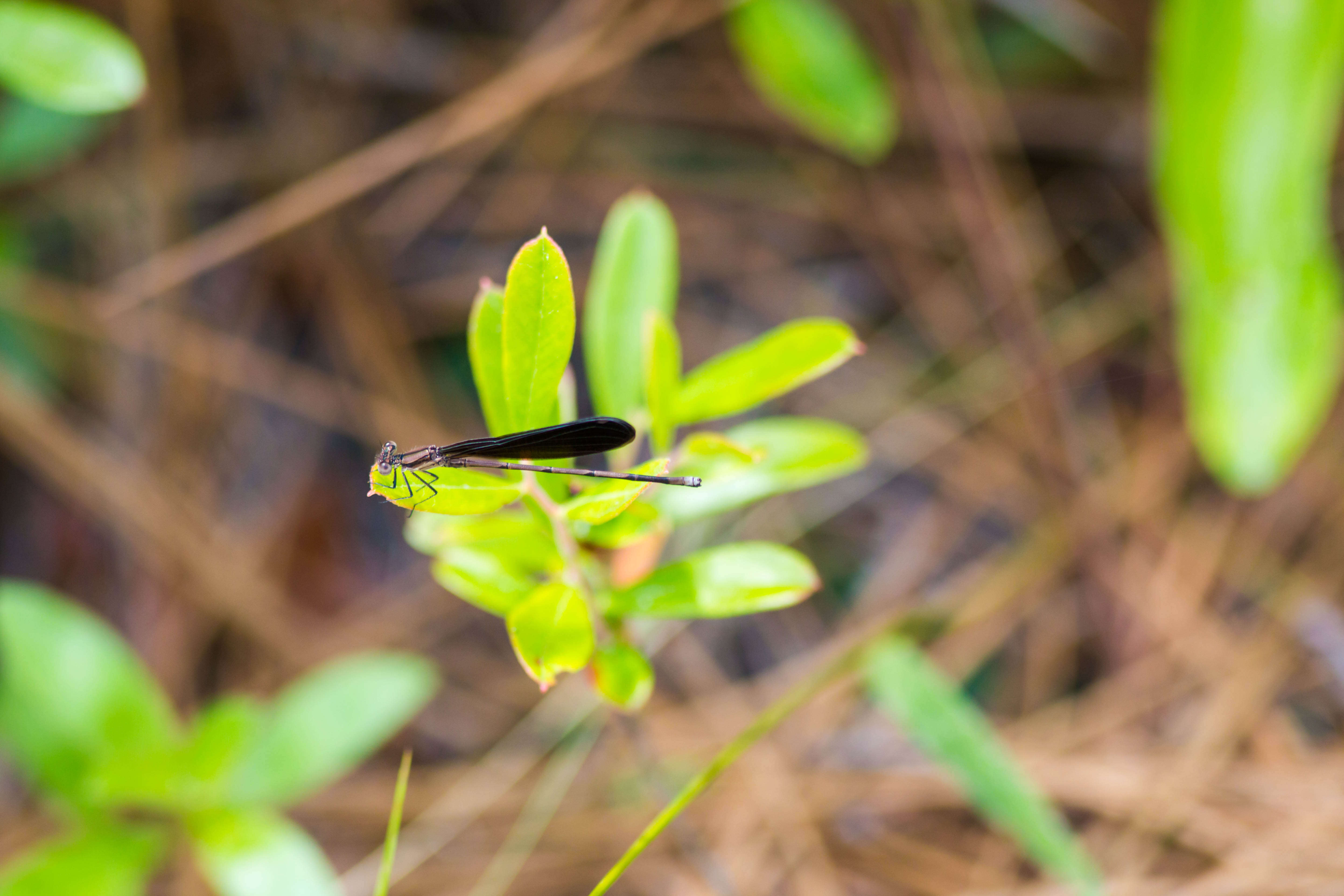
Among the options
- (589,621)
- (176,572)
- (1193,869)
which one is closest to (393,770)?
(176,572)

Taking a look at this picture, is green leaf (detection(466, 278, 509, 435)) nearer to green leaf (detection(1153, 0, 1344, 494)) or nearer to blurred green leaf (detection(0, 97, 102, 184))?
green leaf (detection(1153, 0, 1344, 494))

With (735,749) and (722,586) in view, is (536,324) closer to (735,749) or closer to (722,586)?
(722,586)

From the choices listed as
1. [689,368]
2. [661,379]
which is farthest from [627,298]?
[689,368]

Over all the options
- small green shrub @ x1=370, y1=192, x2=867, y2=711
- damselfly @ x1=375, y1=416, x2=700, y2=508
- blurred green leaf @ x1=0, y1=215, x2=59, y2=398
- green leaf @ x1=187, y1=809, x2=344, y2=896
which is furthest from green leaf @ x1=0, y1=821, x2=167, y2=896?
blurred green leaf @ x1=0, y1=215, x2=59, y2=398

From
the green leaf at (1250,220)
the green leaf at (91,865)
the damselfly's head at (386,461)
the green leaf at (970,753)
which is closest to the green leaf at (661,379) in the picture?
the damselfly's head at (386,461)

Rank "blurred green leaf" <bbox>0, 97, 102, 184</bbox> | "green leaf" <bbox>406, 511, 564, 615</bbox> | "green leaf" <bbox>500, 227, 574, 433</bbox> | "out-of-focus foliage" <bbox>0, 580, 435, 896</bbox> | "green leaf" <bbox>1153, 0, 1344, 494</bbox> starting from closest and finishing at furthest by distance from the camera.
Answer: "green leaf" <bbox>500, 227, 574, 433</bbox>, "green leaf" <bbox>406, 511, 564, 615</bbox>, "out-of-focus foliage" <bbox>0, 580, 435, 896</bbox>, "green leaf" <bbox>1153, 0, 1344, 494</bbox>, "blurred green leaf" <bbox>0, 97, 102, 184</bbox>

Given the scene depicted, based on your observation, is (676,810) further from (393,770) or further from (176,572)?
(176,572)
